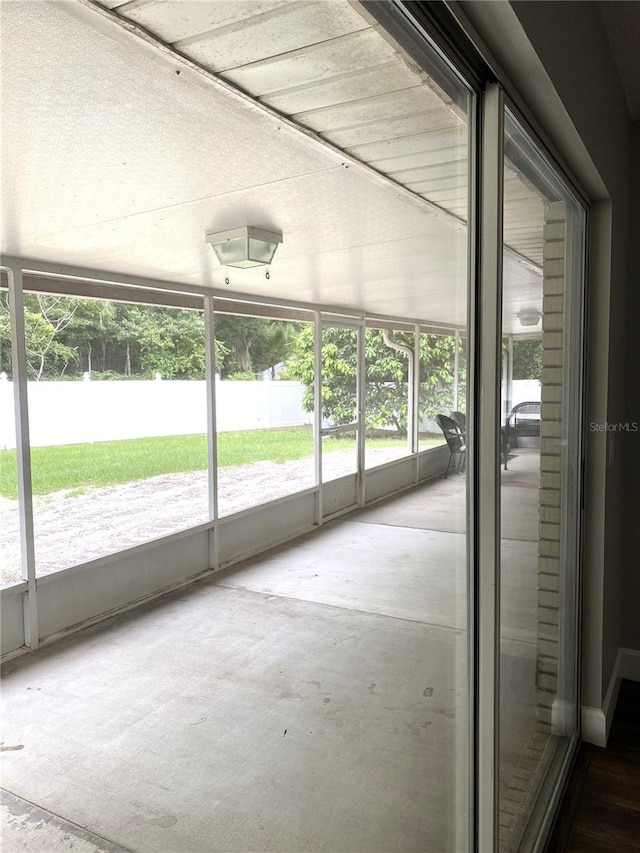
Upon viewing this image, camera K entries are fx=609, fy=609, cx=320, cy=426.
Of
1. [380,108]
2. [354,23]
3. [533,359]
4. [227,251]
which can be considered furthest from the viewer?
[227,251]

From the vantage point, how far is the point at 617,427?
97.7 inches

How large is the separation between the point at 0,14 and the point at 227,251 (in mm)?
1623

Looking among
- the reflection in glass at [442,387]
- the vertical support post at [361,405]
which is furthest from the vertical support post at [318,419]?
the reflection in glass at [442,387]

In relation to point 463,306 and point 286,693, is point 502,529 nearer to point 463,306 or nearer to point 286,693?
point 463,306

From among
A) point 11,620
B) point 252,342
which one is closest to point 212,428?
point 252,342

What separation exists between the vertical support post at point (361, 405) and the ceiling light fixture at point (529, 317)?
472 cm

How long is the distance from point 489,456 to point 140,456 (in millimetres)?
3334

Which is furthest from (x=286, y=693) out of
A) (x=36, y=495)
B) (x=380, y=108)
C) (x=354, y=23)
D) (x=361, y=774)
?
(x=354, y=23)

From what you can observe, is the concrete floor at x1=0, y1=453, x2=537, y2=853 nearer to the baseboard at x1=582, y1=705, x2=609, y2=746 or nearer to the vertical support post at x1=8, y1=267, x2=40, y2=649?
the vertical support post at x1=8, y1=267, x2=40, y2=649

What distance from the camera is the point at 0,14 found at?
42.9 inches

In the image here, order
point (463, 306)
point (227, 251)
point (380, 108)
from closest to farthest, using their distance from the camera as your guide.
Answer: point (463, 306)
point (380, 108)
point (227, 251)

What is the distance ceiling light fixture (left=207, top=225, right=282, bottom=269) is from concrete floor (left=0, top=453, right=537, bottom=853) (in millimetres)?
1291

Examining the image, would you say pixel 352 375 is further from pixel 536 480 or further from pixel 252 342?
pixel 536 480

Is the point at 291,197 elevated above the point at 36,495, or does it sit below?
above
